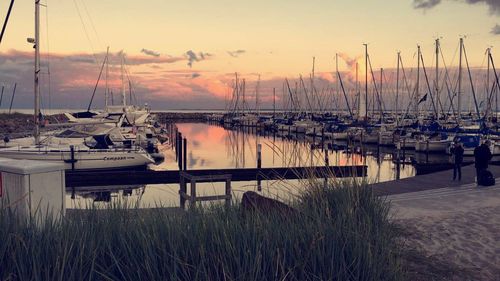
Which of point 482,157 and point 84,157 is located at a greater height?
point 482,157

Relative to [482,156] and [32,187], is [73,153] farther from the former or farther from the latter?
[482,156]

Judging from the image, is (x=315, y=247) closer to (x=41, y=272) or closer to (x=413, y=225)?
(x=41, y=272)

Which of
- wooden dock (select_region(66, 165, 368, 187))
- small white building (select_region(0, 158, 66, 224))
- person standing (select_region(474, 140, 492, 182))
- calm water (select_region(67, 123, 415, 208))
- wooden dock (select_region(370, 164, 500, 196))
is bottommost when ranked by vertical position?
calm water (select_region(67, 123, 415, 208))

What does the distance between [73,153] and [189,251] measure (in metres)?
22.9

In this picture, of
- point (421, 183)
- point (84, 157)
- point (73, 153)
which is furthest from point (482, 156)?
point (73, 153)

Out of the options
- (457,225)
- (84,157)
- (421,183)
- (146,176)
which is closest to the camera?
(457,225)

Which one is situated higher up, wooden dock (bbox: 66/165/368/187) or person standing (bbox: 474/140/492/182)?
person standing (bbox: 474/140/492/182)

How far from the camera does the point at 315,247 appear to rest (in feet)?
15.7

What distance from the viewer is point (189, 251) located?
4.67m

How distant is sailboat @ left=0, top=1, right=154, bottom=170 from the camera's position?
24.4 metres

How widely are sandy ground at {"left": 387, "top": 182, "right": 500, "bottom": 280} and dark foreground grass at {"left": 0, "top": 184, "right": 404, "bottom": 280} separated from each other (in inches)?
120

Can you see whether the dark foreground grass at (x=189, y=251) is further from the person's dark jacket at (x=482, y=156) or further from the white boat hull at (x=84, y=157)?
the white boat hull at (x=84, y=157)

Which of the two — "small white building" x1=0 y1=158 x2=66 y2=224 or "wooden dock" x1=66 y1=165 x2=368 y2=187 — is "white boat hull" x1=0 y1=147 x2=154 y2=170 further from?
"small white building" x1=0 y1=158 x2=66 y2=224

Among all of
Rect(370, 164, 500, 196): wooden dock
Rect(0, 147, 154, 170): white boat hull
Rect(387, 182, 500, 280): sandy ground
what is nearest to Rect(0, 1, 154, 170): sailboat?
Rect(0, 147, 154, 170): white boat hull
